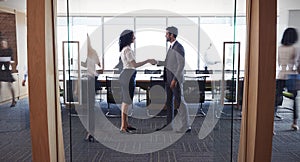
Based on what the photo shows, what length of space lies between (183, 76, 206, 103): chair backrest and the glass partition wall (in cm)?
2

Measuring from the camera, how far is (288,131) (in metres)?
4.17

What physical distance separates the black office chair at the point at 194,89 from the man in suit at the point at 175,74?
76 centimetres

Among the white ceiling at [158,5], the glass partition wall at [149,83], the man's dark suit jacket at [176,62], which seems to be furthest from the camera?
the white ceiling at [158,5]

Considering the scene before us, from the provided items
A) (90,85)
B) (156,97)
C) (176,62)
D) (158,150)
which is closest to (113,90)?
(156,97)

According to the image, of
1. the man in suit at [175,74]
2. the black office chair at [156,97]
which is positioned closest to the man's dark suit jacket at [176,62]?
the man in suit at [175,74]

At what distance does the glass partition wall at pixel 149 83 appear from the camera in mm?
1594

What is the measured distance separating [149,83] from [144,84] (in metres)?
0.10

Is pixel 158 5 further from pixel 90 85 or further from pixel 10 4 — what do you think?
pixel 90 85

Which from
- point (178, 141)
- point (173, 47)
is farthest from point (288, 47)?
point (178, 141)

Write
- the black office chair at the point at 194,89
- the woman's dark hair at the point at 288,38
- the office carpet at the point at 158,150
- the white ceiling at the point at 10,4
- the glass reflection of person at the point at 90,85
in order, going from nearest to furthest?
the office carpet at the point at 158,150, the glass reflection of person at the point at 90,85, the woman's dark hair at the point at 288,38, the black office chair at the point at 194,89, the white ceiling at the point at 10,4

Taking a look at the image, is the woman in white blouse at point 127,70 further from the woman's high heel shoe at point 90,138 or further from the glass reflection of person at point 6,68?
the glass reflection of person at point 6,68

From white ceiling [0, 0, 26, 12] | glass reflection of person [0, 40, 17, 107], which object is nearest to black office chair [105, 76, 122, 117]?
glass reflection of person [0, 40, 17, 107]

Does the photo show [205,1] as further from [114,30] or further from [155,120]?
[155,120]

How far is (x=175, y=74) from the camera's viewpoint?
374 centimetres
